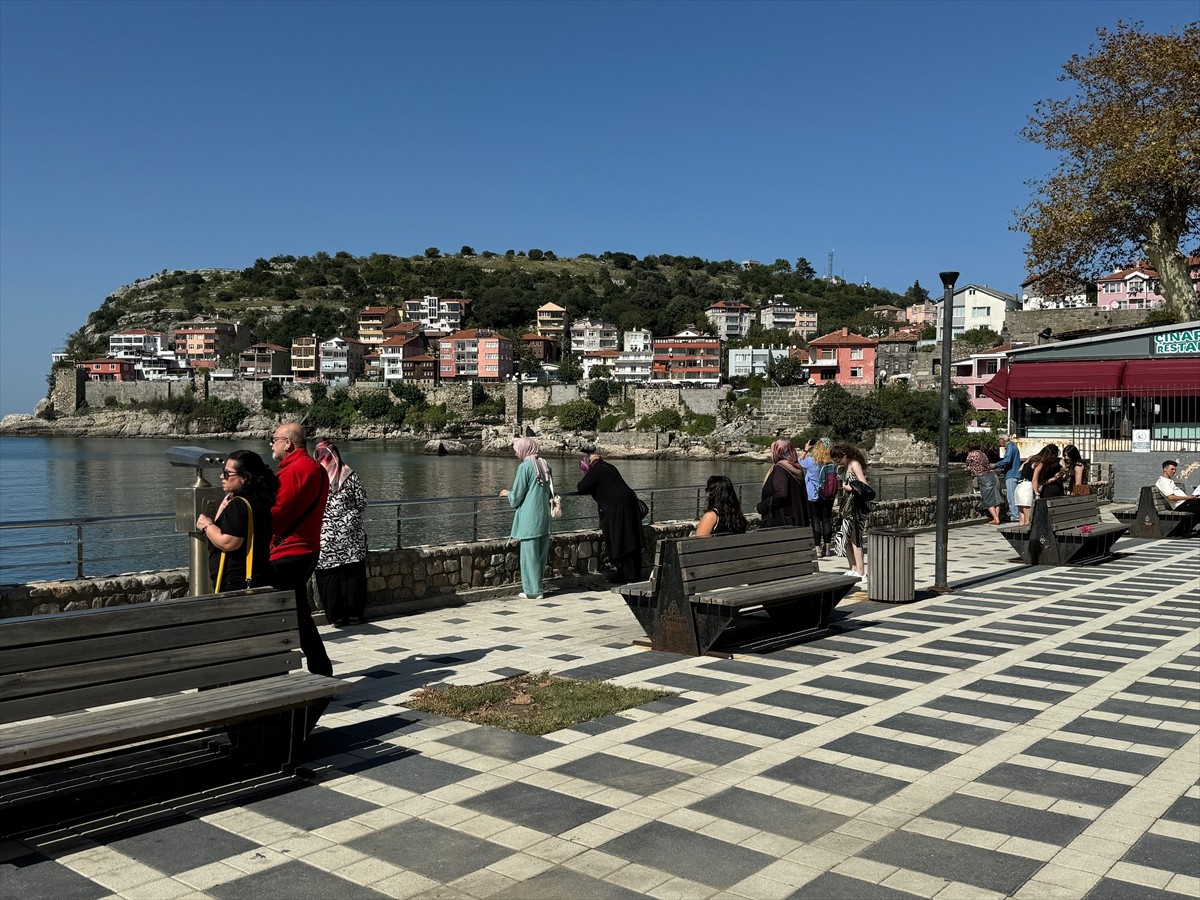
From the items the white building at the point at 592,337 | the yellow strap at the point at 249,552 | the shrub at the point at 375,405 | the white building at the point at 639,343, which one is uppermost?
the white building at the point at 592,337

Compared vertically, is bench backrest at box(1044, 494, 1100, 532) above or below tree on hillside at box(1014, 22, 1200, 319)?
below

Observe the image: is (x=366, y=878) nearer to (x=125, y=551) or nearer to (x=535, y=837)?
(x=535, y=837)

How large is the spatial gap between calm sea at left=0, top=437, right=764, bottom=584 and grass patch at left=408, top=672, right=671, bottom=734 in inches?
120

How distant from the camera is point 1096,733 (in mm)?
5859

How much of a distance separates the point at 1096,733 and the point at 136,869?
4910mm

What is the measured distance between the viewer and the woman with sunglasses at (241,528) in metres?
5.67

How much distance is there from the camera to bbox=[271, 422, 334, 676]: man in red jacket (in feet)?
20.8

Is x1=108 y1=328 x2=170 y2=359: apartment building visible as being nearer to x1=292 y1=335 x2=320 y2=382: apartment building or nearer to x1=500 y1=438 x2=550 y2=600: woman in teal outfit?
x1=292 y1=335 x2=320 y2=382: apartment building

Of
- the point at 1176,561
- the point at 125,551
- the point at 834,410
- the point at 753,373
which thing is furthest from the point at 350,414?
the point at 1176,561

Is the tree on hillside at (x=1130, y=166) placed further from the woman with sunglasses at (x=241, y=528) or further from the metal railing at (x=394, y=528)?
the woman with sunglasses at (x=241, y=528)

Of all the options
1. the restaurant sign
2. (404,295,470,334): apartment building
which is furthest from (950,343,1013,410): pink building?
(404,295,470,334): apartment building

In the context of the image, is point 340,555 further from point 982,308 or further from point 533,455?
point 982,308

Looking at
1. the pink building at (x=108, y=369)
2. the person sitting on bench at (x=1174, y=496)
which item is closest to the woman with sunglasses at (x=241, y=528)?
the person sitting on bench at (x=1174, y=496)

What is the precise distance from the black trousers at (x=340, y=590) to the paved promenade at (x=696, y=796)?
5.33 ft
